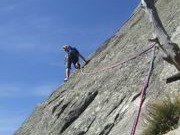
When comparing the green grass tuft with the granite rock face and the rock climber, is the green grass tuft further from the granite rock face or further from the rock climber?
the rock climber

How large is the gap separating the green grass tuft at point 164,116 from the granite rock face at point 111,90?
44 centimetres

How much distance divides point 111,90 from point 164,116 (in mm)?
5357

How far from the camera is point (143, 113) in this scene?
1271 centimetres

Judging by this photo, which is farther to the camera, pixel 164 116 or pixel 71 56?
pixel 71 56

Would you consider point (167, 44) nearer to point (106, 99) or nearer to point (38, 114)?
Answer: point (106, 99)

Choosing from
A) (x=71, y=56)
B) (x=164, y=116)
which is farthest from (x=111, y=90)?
(x=71, y=56)

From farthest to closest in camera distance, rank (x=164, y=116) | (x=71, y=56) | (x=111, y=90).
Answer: (x=71, y=56) → (x=111, y=90) → (x=164, y=116)

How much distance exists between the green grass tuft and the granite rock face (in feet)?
1.46

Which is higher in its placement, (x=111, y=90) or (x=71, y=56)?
(x=71, y=56)

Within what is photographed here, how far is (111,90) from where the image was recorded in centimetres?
1695

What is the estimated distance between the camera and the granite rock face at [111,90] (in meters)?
15.0

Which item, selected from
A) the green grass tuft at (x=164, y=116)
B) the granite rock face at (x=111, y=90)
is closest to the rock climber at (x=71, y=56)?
the granite rock face at (x=111, y=90)

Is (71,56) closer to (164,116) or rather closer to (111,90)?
(111,90)

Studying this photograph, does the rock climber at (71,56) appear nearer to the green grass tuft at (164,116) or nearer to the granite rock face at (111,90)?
the granite rock face at (111,90)
